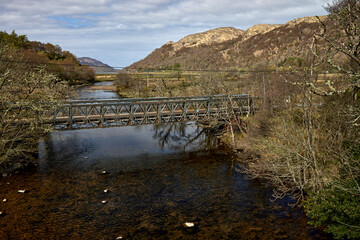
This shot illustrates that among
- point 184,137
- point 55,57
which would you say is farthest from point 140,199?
point 55,57

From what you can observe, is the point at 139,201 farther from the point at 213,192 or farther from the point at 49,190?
the point at 49,190

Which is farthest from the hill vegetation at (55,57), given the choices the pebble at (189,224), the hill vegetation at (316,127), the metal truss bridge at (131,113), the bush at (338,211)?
the bush at (338,211)

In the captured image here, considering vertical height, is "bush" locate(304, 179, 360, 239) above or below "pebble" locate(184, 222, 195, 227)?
above

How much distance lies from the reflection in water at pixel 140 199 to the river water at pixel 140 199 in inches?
2.1

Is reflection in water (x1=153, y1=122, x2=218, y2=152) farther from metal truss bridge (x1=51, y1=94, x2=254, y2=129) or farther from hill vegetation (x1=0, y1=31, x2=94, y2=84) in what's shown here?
hill vegetation (x1=0, y1=31, x2=94, y2=84)

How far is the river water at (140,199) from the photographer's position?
13.7m

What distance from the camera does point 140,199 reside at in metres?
17.0

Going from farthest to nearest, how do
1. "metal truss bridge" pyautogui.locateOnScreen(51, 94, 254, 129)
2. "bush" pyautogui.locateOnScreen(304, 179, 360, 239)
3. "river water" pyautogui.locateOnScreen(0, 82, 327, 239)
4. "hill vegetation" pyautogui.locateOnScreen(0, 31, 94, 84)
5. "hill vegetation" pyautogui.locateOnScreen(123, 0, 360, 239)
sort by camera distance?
"hill vegetation" pyautogui.locateOnScreen(0, 31, 94, 84), "metal truss bridge" pyautogui.locateOnScreen(51, 94, 254, 129), "river water" pyautogui.locateOnScreen(0, 82, 327, 239), "hill vegetation" pyautogui.locateOnScreen(123, 0, 360, 239), "bush" pyautogui.locateOnScreen(304, 179, 360, 239)

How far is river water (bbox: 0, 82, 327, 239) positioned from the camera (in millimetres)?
13695

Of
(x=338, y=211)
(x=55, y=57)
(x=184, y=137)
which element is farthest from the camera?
(x=55, y=57)

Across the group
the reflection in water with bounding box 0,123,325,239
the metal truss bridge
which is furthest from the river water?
the metal truss bridge

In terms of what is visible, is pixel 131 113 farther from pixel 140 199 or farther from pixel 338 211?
pixel 338 211

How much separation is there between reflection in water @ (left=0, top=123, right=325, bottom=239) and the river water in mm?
53

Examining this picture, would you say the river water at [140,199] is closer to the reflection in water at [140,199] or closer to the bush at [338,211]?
the reflection in water at [140,199]
